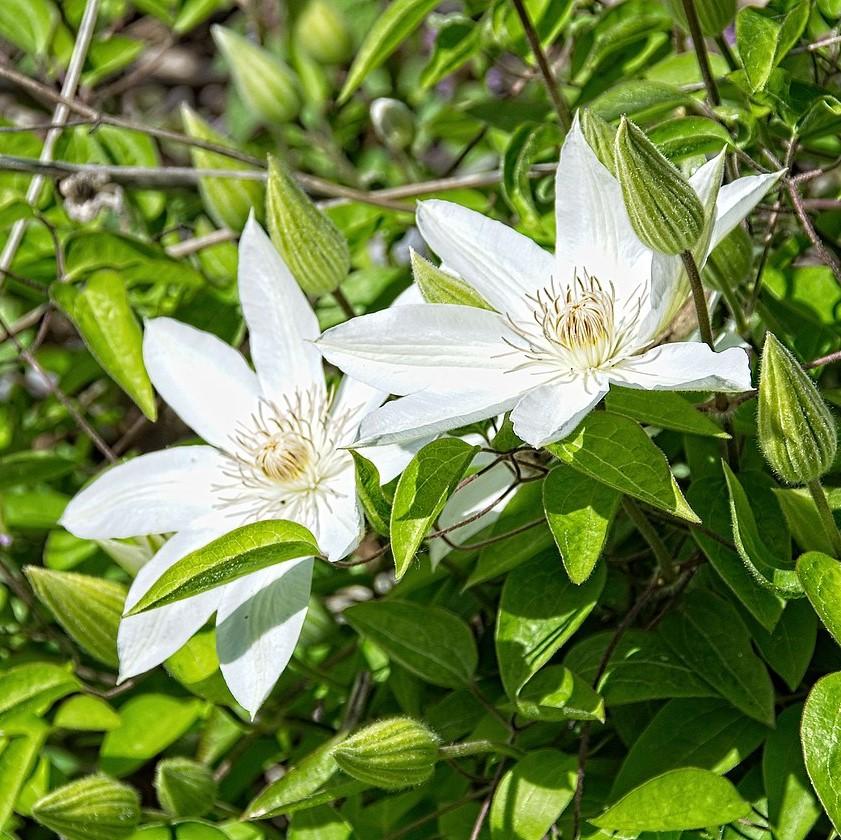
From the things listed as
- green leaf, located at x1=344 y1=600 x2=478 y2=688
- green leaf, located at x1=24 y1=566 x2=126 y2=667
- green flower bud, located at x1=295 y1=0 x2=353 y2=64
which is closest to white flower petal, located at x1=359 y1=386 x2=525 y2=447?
green leaf, located at x1=344 y1=600 x2=478 y2=688

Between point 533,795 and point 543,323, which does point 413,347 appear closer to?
point 543,323

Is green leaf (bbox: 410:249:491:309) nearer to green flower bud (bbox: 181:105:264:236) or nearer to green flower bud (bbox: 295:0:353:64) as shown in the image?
green flower bud (bbox: 181:105:264:236)

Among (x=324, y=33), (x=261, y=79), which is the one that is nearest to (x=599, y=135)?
(x=261, y=79)

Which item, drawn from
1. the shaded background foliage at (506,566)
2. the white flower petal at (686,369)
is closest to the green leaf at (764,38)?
the shaded background foliage at (506,566)

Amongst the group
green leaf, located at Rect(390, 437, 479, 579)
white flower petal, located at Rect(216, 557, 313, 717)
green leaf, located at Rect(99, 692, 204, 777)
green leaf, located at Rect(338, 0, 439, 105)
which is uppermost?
green leaf, located at Rect(338, 0, 439, 105)

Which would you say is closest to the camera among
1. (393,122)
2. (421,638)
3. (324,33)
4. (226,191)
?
(421,638)

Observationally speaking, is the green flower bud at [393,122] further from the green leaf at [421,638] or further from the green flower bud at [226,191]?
the green leaf at [421,638]
